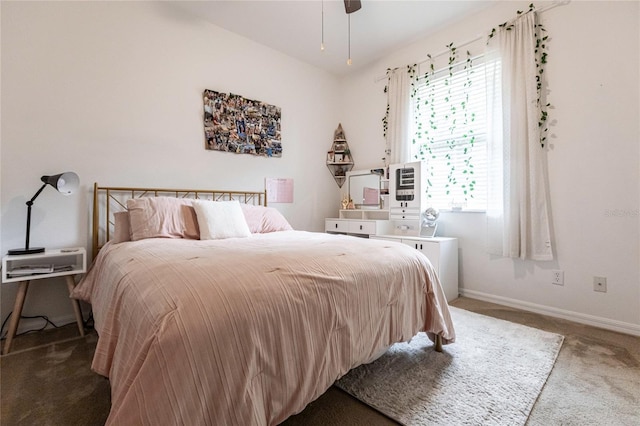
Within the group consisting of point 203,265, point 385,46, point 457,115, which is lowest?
point 203,265

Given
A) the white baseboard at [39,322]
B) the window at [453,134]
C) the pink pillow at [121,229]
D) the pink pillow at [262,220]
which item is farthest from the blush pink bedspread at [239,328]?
the window at [453,134]

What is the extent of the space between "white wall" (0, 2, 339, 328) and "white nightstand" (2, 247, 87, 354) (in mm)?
153

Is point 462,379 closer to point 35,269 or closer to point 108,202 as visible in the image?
point 35,269

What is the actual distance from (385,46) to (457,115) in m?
1.28

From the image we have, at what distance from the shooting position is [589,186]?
222cm

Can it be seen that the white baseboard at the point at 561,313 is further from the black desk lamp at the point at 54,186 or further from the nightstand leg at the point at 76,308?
the black desk lamp at the point at 54,186

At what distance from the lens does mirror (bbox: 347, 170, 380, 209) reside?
144 inches

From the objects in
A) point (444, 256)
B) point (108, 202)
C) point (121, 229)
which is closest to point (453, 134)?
point (444, 256)

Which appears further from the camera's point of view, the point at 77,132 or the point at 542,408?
the point at 77,132

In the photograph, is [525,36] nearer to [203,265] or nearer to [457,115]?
[457,115]

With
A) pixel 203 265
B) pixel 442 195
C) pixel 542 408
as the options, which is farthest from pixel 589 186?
pixel 203 265

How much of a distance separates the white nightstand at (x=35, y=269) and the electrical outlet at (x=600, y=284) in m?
3.91

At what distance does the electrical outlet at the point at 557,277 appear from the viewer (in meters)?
2.35

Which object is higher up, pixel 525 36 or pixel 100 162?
pixel 525 36
